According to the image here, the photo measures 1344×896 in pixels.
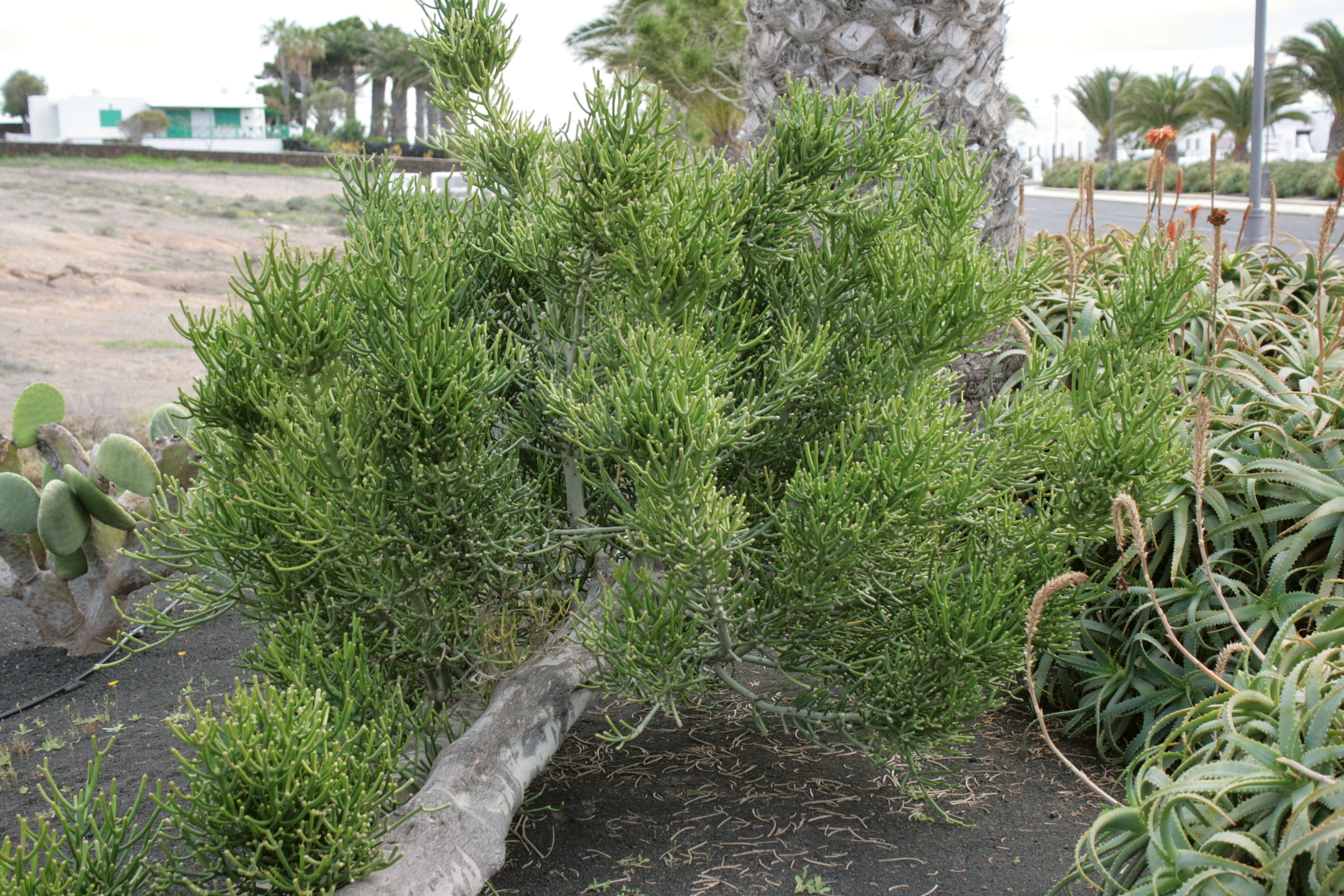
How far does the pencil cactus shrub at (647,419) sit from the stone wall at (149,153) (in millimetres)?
30397

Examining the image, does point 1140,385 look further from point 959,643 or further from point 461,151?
point 461,151

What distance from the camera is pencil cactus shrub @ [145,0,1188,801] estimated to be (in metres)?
2.10

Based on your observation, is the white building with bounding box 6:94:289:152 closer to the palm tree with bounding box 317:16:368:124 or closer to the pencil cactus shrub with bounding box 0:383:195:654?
the palm tree with bounding box 317:16:368:124

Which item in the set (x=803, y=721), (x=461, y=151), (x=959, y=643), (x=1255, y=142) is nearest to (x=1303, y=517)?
(x=959, y=643)

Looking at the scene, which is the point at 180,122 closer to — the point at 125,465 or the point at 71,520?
the point at 125,465

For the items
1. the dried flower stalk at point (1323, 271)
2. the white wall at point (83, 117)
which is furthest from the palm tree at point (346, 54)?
the dried flower stalk at point (1323, 271)

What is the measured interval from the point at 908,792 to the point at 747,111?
9.71 ft

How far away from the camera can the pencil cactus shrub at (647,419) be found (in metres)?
2.10

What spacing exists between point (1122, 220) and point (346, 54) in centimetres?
6243

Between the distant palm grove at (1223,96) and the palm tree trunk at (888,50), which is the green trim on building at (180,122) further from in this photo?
the palm tree trunk at (888,50)

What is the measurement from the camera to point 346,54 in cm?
7012

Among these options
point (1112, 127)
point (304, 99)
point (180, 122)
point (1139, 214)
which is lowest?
point (1139, 214)

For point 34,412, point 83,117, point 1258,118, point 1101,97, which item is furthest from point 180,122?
point 34,412

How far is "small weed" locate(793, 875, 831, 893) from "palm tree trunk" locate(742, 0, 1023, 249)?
7.93 feet
